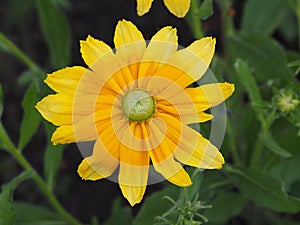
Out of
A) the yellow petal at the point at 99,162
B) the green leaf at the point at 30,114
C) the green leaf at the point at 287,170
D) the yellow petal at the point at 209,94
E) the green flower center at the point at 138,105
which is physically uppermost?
the green flower center at the point at 138,105

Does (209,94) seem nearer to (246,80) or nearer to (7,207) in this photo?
(246,80)

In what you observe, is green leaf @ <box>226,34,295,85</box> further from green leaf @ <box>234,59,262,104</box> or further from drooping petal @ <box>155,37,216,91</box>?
drooping petal @ <box>155,37,216,91</box>

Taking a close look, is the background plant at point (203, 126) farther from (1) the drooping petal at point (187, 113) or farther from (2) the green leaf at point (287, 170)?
(1) the drooping petal at point (187, 113)

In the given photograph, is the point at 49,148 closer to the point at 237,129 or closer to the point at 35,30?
the point at 237,129

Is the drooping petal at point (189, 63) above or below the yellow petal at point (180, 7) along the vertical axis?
below

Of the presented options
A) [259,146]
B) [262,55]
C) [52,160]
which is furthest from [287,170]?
[52,160]

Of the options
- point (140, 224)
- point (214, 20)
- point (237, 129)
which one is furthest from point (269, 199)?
point (214, 20)

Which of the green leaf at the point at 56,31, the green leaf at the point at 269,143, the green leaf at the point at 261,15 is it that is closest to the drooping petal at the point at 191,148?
the green leaf at the point at 269,143
